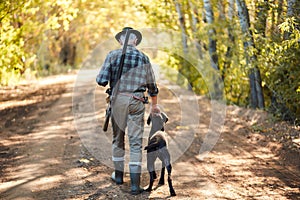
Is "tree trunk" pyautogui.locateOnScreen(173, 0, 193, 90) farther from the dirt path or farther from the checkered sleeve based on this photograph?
the checkered sleeve

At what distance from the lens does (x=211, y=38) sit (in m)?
13.2

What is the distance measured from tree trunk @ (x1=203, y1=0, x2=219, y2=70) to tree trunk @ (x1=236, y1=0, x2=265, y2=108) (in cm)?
189

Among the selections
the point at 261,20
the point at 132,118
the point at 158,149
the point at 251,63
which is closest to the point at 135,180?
the point at 158,149

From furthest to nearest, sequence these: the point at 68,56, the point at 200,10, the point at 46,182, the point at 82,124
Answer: the point at 68,56, the point at 200,10, the point at 82,124, the point at 46,182

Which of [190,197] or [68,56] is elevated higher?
[68,56]

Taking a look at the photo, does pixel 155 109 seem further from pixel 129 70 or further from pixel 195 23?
pixel 195 23

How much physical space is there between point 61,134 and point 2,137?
1.24 metres

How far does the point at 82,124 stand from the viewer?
408 inches

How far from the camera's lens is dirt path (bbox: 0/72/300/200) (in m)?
6.01

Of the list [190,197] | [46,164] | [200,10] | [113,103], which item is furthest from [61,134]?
[200,10]

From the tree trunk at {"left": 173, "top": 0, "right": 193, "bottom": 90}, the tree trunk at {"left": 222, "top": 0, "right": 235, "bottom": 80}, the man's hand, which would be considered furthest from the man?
the tree trunk at {"left": 173, "top": 0, "right": 193, "bottom": 90}

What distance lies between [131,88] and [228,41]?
7.07 metres

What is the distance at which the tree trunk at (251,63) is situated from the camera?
10.1 m

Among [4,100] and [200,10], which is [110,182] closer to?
[4,100]
